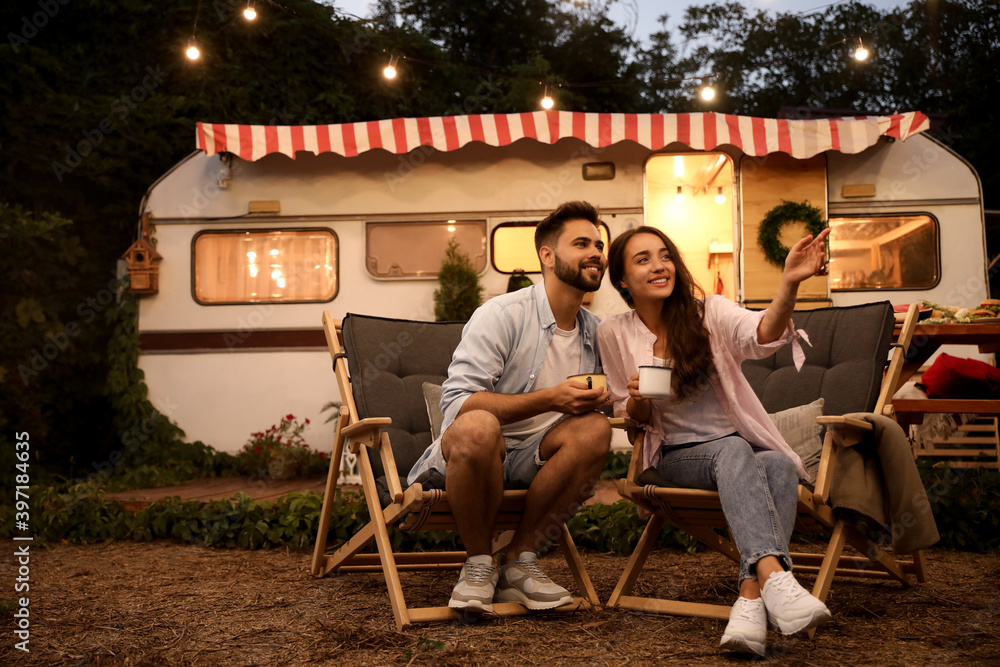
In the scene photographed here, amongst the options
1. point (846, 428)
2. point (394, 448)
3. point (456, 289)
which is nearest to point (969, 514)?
point (846, 428)

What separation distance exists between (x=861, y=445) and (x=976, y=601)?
77cm

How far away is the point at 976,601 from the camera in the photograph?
9.61ft

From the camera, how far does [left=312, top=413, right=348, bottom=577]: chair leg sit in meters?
3.27

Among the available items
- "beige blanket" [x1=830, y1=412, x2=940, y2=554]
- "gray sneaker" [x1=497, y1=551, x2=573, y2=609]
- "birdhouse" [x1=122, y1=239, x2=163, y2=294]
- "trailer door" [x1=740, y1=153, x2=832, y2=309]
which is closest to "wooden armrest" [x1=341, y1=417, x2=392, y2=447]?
"gray sneaker" [x1=497, y1=551, x2=573, y2=609]

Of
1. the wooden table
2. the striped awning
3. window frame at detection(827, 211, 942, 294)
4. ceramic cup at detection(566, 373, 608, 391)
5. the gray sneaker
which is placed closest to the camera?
ceramic cup at detection(566, 373, 608, 391)

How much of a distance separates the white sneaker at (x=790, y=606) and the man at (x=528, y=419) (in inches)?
26.7

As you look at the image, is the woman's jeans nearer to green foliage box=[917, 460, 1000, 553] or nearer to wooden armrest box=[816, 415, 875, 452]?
Result: wooden armrest box=[816, 415, 875, 452]

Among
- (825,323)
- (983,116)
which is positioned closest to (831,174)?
(825,323)

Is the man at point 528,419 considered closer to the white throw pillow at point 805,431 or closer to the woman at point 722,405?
the woman at point 722,405

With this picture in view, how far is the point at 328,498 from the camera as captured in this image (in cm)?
343

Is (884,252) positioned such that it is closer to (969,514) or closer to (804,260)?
(969,514)

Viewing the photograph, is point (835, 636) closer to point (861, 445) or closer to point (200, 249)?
point (861, 445)

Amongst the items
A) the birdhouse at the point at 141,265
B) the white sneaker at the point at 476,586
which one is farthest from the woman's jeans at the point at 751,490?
the birdhouse at the point at 141,265

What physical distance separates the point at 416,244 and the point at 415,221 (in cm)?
19
